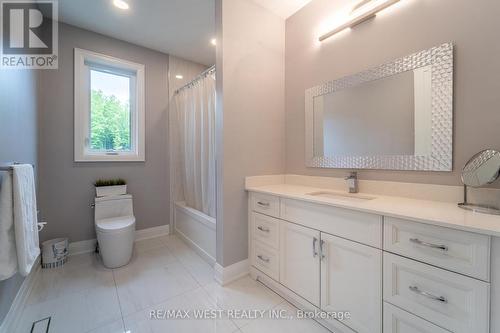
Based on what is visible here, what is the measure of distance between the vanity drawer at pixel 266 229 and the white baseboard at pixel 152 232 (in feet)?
5.31

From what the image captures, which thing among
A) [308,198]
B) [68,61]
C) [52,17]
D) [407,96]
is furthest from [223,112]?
[52,17]

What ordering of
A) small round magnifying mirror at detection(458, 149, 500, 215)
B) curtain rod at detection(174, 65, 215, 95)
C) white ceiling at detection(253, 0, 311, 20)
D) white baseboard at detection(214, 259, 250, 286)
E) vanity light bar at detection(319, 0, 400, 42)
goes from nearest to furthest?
1. small round magnifying mirror at detection(458, 149, 500, 215)
2. vanity light bar at detection(319, 0, 400, 42)
3. white baseboard at detection(214, 259, 250, 286)
4. white ceiling at detection(253, 0, 311, 20)
5. curtain rod at detection(174, 65, 215, 95)

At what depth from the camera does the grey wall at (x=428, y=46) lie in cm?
108

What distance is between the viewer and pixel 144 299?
156cm

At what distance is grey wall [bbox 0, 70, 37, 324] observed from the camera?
1.23 meters

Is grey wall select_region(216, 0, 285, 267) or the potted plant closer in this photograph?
grey wall select_region(216, 0, 285, 267)

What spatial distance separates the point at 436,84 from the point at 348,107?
1.79 ft

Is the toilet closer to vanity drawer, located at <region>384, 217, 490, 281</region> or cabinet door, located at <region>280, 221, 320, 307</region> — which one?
cabinet door, located at <region>280, 221, 320, 307</region>

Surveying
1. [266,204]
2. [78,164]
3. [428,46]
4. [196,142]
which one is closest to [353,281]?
[266,204]

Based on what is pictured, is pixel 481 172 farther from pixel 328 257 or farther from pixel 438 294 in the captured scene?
pixel 328 257

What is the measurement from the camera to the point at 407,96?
136 cm

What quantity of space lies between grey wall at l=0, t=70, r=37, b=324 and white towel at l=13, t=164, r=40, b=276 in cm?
23

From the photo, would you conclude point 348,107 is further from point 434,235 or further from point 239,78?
point 434,235

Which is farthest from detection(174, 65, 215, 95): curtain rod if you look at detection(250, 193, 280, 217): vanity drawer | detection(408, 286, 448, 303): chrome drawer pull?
detection(408, 286, 448, 303): chrome drawer pull
